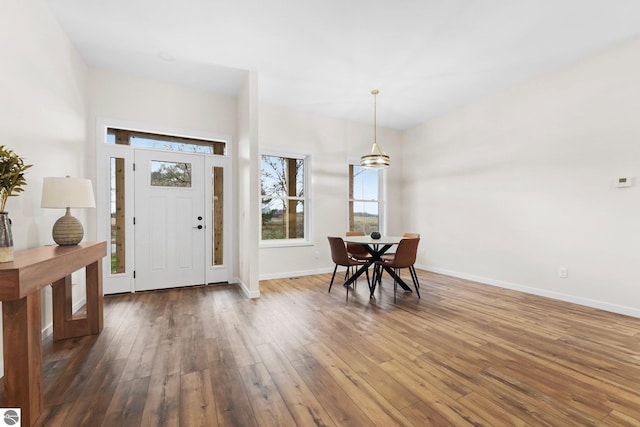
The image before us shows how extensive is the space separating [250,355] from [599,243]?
420cm

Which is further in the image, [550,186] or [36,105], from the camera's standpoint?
[550,186]

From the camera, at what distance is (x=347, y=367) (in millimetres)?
2062

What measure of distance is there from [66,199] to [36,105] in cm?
93

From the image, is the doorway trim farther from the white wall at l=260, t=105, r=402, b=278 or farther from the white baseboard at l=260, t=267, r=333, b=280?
the white baseboard at l=260, t=267, r=333, b=280

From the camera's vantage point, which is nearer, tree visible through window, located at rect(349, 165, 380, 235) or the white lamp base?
the white lamp base

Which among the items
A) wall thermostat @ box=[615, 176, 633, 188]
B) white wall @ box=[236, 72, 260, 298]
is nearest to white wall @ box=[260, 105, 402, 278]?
white wall @ box=[236, 72, 260, 298]

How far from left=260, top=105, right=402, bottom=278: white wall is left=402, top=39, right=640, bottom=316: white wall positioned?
1.76 metres

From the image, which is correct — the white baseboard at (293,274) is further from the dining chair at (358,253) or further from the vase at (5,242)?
the vase at (5,242)

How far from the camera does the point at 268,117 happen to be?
16.3 feet

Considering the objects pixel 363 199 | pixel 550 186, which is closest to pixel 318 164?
pixel 363 199

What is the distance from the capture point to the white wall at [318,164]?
4.98 meters

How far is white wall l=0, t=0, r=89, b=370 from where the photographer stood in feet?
6.82

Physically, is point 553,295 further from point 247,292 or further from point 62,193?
point 62,193

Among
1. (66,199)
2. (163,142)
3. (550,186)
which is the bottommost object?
(66,199)
